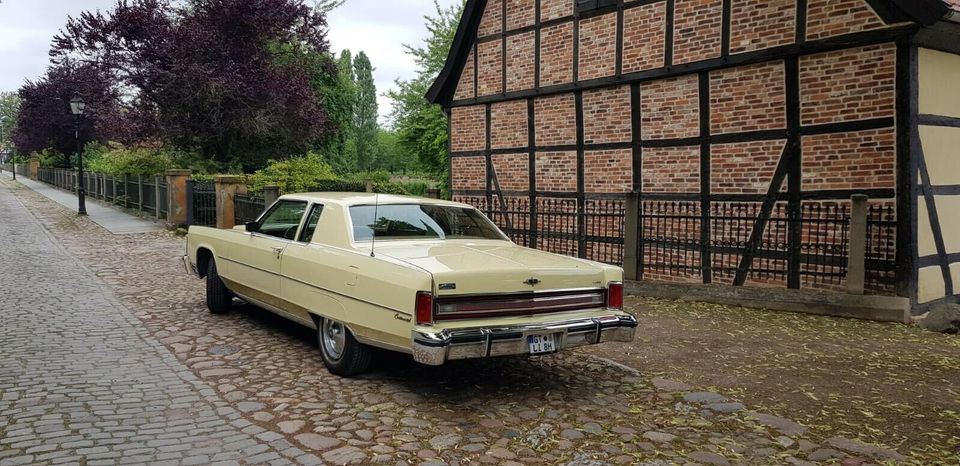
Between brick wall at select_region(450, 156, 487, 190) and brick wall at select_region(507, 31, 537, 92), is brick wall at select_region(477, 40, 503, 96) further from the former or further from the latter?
brick wall at select_region(450, 156, 487, 190)

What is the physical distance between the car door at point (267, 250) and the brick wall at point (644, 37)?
6.65 metres

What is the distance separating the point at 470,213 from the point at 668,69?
18.8ft

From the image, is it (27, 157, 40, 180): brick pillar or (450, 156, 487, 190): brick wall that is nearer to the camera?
(450, 156, 487, 190): brick wall

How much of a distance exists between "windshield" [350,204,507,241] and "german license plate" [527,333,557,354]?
1493mm

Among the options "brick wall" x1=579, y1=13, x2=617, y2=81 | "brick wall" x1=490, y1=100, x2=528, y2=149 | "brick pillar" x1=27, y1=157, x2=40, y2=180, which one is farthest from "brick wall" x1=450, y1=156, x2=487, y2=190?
"brick pillar" x1=27, y1=157, x2=40, y2=180

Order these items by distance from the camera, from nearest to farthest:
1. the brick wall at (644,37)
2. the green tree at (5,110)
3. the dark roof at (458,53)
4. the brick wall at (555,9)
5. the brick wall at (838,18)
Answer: the brick wall at (838,18), the brick wall at (644,37), the brick wall at (555,9), the dark roof at (458,53), the green tree at (5,110)

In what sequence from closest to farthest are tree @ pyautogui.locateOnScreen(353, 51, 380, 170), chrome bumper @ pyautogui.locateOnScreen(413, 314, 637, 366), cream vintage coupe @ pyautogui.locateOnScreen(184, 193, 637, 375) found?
chrome bumper @ pyautogui.locateOnScreen(413, 314, 637, 366)
cream vintage coupe @ pyautogui.locateOnScreen(184, 193, 637, 375)
tree @ pyautogui.locateOnScreen(353, 51, 380, 170)

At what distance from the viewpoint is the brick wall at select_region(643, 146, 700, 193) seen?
1067 centimetres

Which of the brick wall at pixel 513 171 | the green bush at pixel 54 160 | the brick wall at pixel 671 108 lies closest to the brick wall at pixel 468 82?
the brick wall at pixel 513 171

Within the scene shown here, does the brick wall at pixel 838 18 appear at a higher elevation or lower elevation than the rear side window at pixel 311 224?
higher

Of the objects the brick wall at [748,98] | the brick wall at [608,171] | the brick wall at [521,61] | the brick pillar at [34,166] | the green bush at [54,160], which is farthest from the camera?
the brick pillar at [34,166]

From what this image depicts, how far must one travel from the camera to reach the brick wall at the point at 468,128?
47.0ft

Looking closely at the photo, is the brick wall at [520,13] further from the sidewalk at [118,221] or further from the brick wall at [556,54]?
the sidewalk at [118,221]

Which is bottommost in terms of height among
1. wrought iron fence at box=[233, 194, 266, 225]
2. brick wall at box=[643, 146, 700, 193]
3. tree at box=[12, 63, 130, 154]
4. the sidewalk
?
the sidewalk
